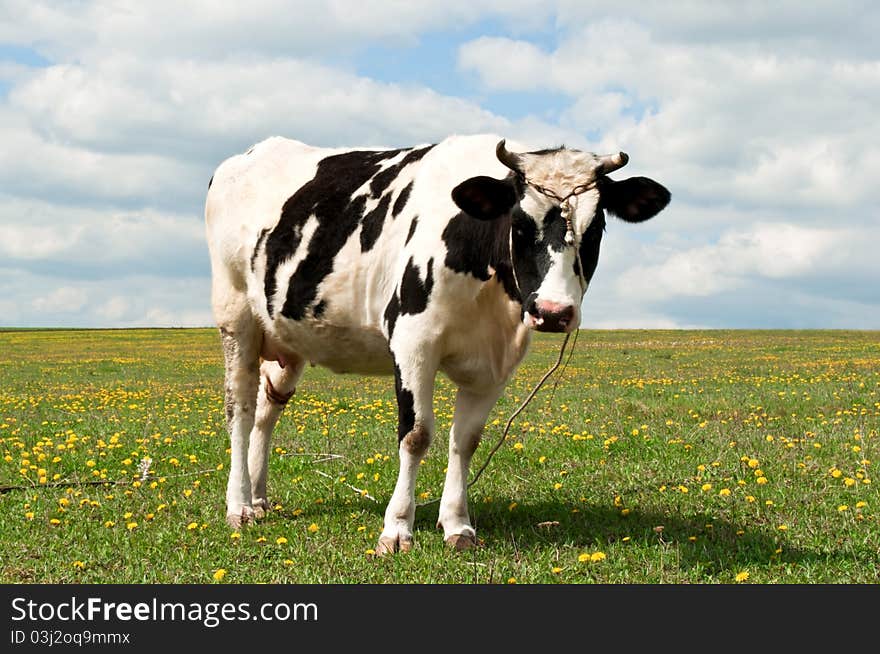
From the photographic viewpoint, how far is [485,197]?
701 centimetres

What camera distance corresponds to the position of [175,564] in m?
7.57

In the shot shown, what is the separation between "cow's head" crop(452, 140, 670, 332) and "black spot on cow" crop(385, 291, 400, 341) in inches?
39.6

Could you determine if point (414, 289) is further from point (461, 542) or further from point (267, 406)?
point (267, 406)

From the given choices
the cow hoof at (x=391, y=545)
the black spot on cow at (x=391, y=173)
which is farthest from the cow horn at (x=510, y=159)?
the cow hoof at (x=391, y=545)

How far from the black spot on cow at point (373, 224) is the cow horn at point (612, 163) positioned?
2.11 meters

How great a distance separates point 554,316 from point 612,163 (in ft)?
4.47

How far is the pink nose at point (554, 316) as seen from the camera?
6.37m

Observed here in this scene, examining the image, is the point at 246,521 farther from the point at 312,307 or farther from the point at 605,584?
the point at 605,584

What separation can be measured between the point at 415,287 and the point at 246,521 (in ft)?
10.4

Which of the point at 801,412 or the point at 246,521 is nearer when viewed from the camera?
the point at 246,521

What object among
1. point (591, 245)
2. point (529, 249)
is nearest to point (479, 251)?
point (529, 249)

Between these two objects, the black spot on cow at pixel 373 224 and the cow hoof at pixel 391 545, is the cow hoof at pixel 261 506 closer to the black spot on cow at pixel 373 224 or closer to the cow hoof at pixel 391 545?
the cow hoof at pixel 391 545
